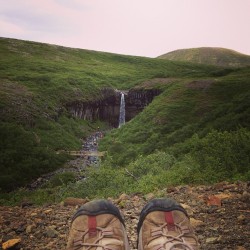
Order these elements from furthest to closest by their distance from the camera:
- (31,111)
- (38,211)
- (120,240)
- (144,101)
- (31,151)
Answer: (144,101), (31,111), (31,151), (38,211), (120,240)

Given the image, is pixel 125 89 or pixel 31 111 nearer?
pixel 31 111

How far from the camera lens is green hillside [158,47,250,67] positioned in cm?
12200

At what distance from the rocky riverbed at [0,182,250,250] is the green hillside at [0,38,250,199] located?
1463 mm

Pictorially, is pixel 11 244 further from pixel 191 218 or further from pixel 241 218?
pixel 241 218

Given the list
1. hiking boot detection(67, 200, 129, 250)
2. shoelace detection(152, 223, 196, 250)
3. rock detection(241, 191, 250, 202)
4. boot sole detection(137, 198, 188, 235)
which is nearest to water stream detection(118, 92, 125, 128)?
rock detection(241, 191, 250, 202)

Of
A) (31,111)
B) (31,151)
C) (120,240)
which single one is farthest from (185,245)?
(31,111)

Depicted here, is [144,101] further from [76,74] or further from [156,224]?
[156,224]

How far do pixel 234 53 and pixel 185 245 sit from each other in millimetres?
143736

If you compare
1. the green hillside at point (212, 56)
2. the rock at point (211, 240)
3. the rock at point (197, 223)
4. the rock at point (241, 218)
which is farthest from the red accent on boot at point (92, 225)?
the green hillside at point (212, 56)

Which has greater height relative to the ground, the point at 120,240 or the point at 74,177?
the point at 120,240

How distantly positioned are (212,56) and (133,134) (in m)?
112

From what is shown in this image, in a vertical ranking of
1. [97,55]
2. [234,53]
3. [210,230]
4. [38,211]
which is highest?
[234,53]

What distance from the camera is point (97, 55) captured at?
85250 mm

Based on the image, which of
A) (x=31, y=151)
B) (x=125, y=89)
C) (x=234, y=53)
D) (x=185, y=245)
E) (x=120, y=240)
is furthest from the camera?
(x=234, y=53)
